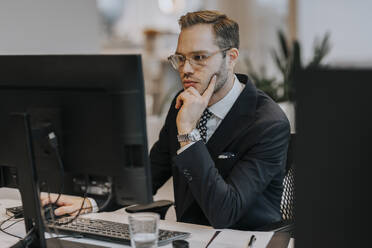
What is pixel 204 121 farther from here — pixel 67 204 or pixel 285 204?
pixel 67 204

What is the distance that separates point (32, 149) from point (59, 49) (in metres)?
1.54

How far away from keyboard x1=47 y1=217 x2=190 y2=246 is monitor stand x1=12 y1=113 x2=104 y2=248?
0.29 ft

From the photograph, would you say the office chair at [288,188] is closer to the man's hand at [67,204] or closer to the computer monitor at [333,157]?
the man's hand at [67,204]

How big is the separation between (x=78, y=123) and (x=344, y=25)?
15.2ft

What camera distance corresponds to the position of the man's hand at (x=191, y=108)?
5.32ft

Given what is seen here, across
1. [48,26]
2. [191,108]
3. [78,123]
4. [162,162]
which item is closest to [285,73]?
[48,26]

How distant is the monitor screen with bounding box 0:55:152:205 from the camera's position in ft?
3.75

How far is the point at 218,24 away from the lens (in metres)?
1.78

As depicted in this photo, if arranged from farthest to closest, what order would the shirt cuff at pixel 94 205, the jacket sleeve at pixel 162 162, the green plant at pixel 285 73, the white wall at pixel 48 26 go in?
the green plant at pixel 285 73
the white wall at pixel 48 26
the jacket sleeve at pixel 162 162
the shirt cuff at pixel 94 205

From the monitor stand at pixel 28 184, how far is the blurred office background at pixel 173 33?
2.25 ft

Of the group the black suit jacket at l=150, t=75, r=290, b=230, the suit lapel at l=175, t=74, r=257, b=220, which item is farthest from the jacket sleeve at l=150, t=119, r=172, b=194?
the suit lapel at l=175, t=74, r=257, b=220

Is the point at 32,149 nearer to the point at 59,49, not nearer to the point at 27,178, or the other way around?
the point at 27,178

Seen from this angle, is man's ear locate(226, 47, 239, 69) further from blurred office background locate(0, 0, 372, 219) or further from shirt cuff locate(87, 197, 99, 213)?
shirt cuff locate(87, 197, 99, 213)

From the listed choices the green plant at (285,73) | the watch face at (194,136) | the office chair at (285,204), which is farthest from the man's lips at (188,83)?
the green plant at (285,73)
